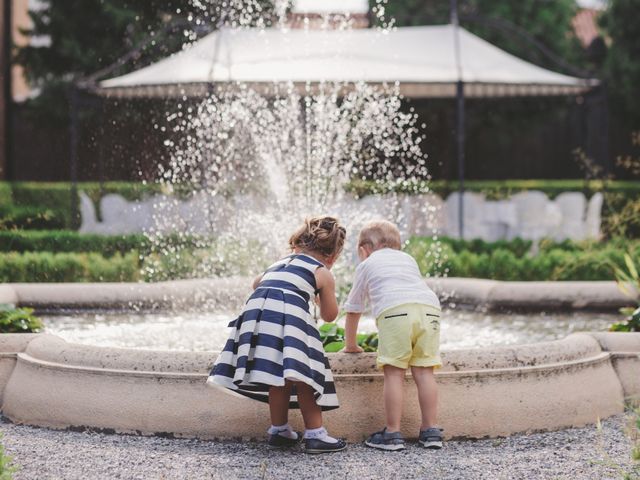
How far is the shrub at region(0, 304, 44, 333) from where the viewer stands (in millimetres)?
5070

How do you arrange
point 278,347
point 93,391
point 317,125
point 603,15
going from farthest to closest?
point 603,15
point 317,125
point 93,391
point 278,347

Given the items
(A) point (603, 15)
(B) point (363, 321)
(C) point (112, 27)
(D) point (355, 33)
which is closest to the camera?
(B) point (363, 321)

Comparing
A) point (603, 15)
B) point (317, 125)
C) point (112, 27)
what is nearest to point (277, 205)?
point (317, 125)

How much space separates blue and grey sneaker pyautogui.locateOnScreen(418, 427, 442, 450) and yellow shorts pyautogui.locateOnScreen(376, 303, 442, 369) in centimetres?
26

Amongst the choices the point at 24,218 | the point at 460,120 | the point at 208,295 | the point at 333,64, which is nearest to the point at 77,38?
the point at 333,64

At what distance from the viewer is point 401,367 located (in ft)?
12.4

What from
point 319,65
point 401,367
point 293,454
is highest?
point 319,65

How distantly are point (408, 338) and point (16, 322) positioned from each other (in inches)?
95.0

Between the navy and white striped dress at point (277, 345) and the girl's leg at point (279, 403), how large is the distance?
0.04m

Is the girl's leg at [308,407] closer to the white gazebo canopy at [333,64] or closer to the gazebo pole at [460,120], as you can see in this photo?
the gazebo pole at [460,120]

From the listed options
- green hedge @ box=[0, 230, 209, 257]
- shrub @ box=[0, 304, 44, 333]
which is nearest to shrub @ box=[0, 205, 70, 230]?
green hedge @ box=[0, 230, 209, 257]

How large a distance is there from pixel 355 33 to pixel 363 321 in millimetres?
7118

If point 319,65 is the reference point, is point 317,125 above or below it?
below

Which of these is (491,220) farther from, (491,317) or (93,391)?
(93,391)
